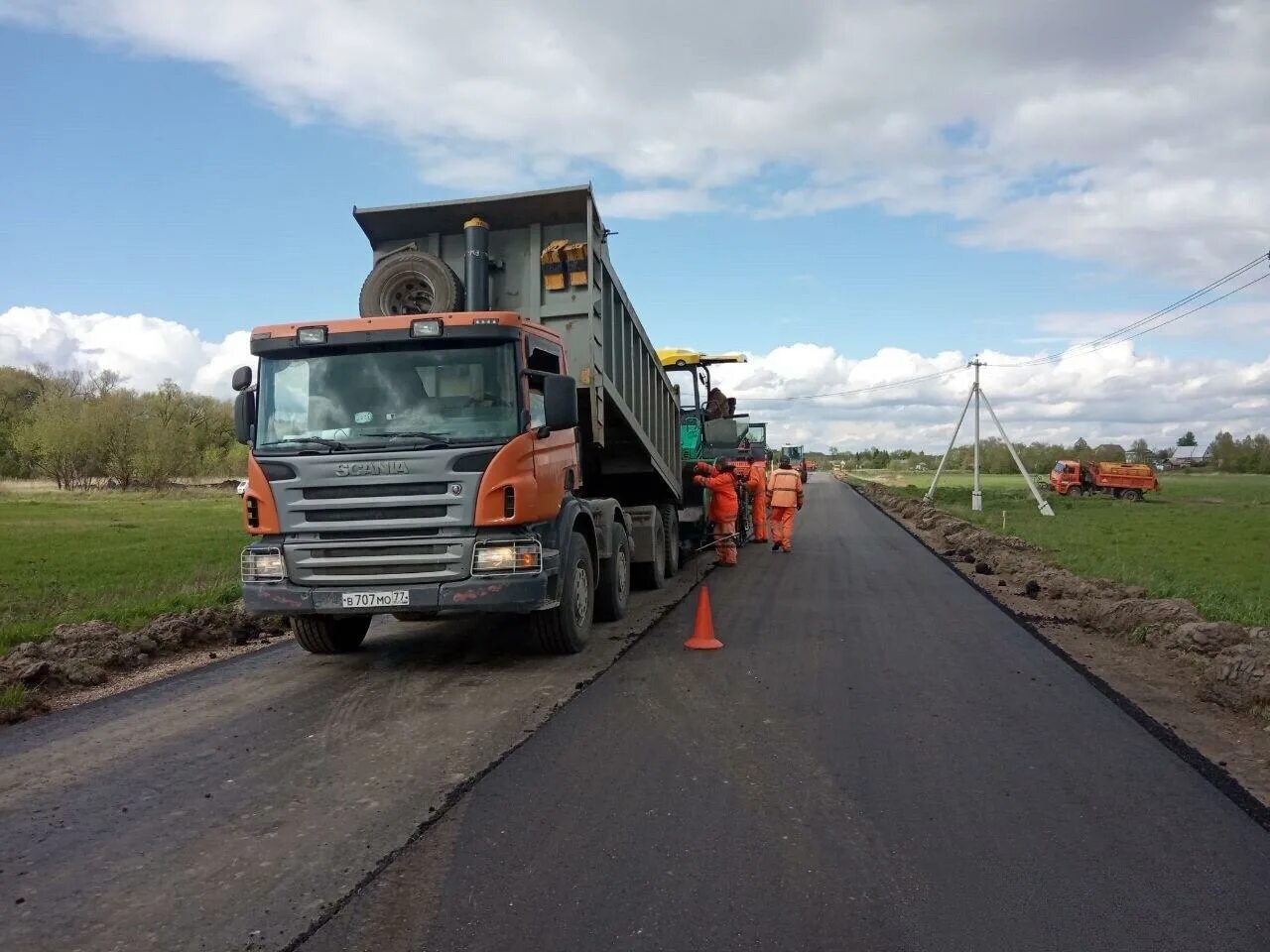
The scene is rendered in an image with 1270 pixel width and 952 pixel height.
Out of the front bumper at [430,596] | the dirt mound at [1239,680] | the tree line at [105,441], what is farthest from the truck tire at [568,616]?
the tree line at [105,441]

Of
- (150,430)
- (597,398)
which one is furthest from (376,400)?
(150,430)

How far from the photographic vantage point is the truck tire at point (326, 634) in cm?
797

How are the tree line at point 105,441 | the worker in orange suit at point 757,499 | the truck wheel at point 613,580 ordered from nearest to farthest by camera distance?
the truck wheel at point 613,580 → the worker in orange suit at point 757,499 → the tree line at point 105,441

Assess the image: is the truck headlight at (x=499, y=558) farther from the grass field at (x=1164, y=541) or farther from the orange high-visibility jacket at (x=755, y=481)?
the orange high-visibility jacket at (x=755, y=481)

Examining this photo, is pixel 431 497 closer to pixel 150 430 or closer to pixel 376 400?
pixel 376 400

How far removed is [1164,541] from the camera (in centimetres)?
2191

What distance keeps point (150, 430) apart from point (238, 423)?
186 ft

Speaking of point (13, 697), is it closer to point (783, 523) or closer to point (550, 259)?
point (550, 259)

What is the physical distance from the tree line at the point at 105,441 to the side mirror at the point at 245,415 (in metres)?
55.8

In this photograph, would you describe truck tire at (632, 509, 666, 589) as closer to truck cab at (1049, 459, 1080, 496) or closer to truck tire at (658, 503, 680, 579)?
truck tire at (658, 503, 680, 579)

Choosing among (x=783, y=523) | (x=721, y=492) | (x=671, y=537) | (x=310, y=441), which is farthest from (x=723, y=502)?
(x=310, y=441)

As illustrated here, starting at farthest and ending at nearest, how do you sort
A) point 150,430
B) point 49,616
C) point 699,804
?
point 150,430, point 49,616, point 699,804

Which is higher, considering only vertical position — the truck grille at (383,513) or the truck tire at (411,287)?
the truck tire at (411,287)

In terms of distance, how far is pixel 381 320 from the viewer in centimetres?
716
